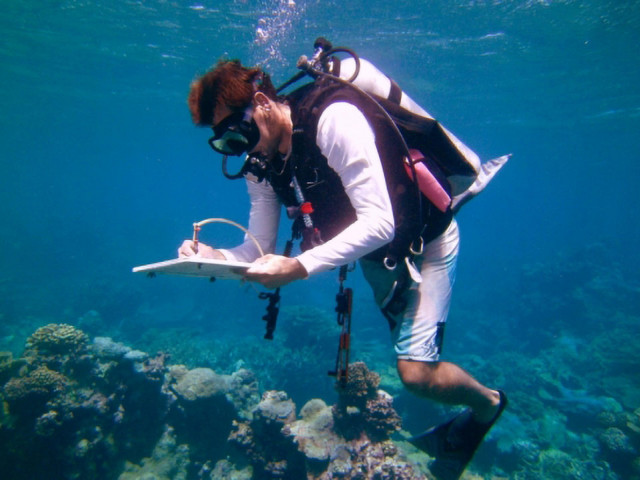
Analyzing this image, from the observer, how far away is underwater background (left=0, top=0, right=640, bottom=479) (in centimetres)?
1191

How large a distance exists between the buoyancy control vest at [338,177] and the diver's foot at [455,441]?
5.74 feet

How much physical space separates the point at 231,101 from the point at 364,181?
106 cm

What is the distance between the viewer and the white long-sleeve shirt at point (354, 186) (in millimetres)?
2055

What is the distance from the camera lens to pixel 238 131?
243cm

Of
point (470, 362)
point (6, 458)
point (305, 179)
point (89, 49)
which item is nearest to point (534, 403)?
point (470, 362)

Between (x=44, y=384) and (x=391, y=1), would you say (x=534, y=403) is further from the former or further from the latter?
(x=391, y=1)

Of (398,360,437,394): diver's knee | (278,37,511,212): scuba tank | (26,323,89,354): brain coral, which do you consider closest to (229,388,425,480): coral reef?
(398,360,437,394): diver's knee

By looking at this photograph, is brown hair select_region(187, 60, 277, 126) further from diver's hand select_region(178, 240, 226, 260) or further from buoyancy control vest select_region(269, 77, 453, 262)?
diver's hand select_region(178, 240, 226, 260)

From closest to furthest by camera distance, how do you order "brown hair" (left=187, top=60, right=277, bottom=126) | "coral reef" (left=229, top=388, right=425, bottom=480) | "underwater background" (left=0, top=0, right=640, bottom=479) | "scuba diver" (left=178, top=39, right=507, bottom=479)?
1. "scuba diver" (left=178, top=39, right=507, bottom=479)
2. "brown hair" (left=187, top=60, right=277, bottom=126)
3. "coral reef" (left=229, top=388, right=425, bottom=480)
4. "underwater background" (left=0, top=0, right=640, bottom=479)

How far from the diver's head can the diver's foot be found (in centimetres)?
299

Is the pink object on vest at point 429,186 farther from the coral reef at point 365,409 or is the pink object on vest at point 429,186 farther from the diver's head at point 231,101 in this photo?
the coral reef at point 365,409

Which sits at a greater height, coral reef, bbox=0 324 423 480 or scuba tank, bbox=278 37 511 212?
scuba tank, bbox=278 37 511 212

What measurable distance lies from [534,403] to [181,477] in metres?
11.3

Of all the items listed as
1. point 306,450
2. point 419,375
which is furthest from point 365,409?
point 419,375
